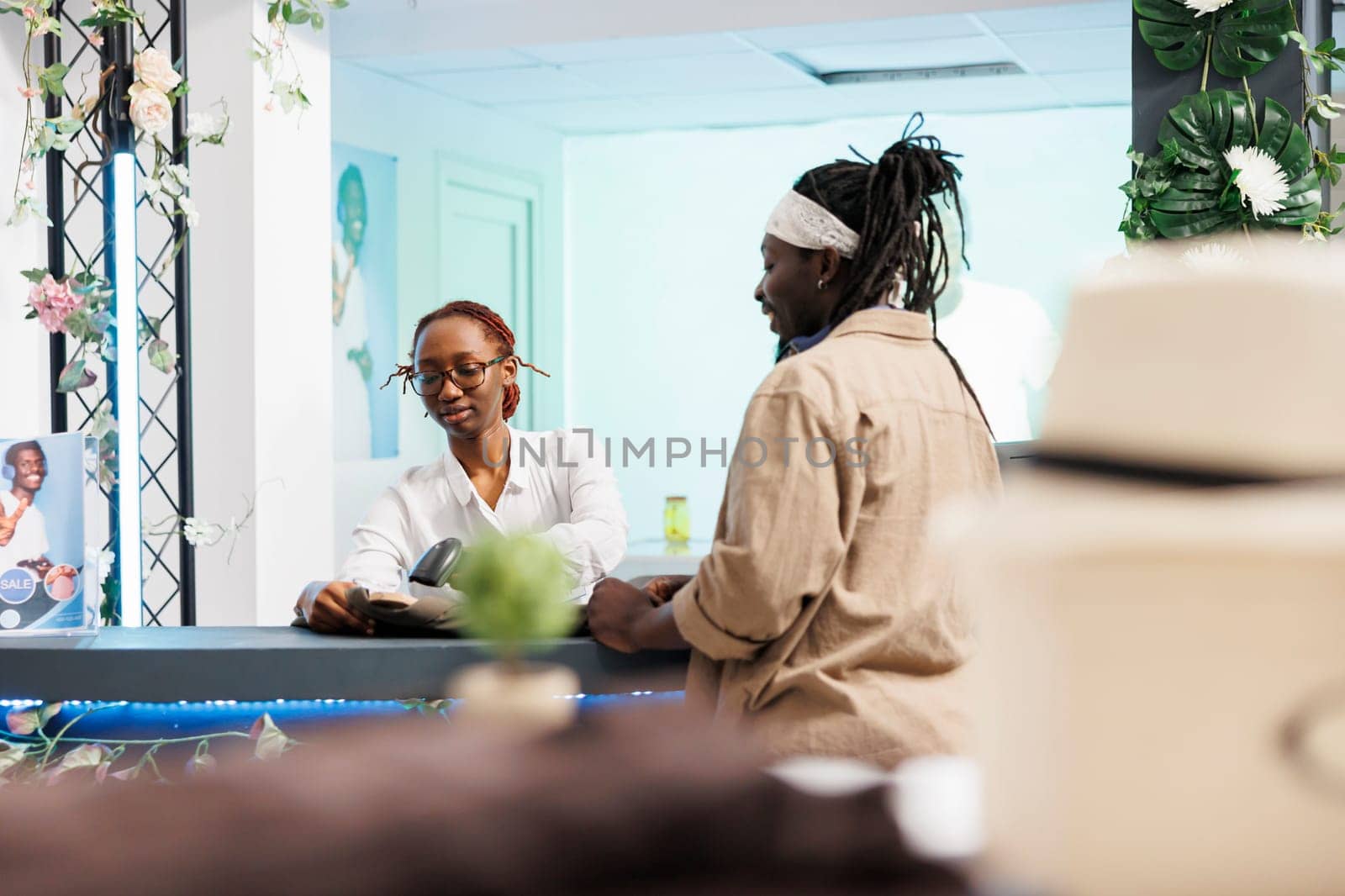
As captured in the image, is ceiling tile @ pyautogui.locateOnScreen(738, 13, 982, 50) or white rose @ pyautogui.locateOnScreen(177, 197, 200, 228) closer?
white rose @ pyautogui.locateOnScreen(177, 197, 200, 228)

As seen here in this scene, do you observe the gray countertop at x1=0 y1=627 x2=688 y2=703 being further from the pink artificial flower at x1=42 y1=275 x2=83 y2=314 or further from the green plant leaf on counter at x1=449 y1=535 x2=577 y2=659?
the green plant leaf on counter at x1=449 y1=535 x2=577 y2=659

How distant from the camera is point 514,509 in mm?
3025

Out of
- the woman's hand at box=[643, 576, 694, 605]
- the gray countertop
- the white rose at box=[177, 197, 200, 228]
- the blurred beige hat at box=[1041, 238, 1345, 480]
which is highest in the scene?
the white rose at box=[177, 197, 200, 228]

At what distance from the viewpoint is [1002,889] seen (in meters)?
0.25

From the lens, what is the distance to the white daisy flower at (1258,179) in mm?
4027

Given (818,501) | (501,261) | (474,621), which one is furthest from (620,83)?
(474,621)

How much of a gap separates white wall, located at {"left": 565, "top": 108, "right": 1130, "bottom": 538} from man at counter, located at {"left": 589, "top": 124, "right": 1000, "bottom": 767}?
18.3ft

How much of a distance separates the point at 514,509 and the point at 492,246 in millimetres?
4268

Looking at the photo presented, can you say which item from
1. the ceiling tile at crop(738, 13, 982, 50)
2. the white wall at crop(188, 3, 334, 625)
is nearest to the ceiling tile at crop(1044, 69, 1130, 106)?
the ceiling tile at crop(738, 13, 982, 50)

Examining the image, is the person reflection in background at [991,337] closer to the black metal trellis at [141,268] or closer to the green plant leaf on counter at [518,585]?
the black metal trellis at [141,268]

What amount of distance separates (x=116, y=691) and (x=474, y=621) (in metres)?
2.16

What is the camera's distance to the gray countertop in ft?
7.00

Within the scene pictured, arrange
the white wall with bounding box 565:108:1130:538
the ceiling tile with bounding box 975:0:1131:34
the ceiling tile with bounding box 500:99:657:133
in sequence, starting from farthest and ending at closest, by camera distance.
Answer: the white wall with bounding box 565:108:1130:538, the ceiling tile with bounding box 500:99:657:133, the ceiling tile with bounding box 975:0:1131:34

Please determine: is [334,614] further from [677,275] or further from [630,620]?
[677,275]
